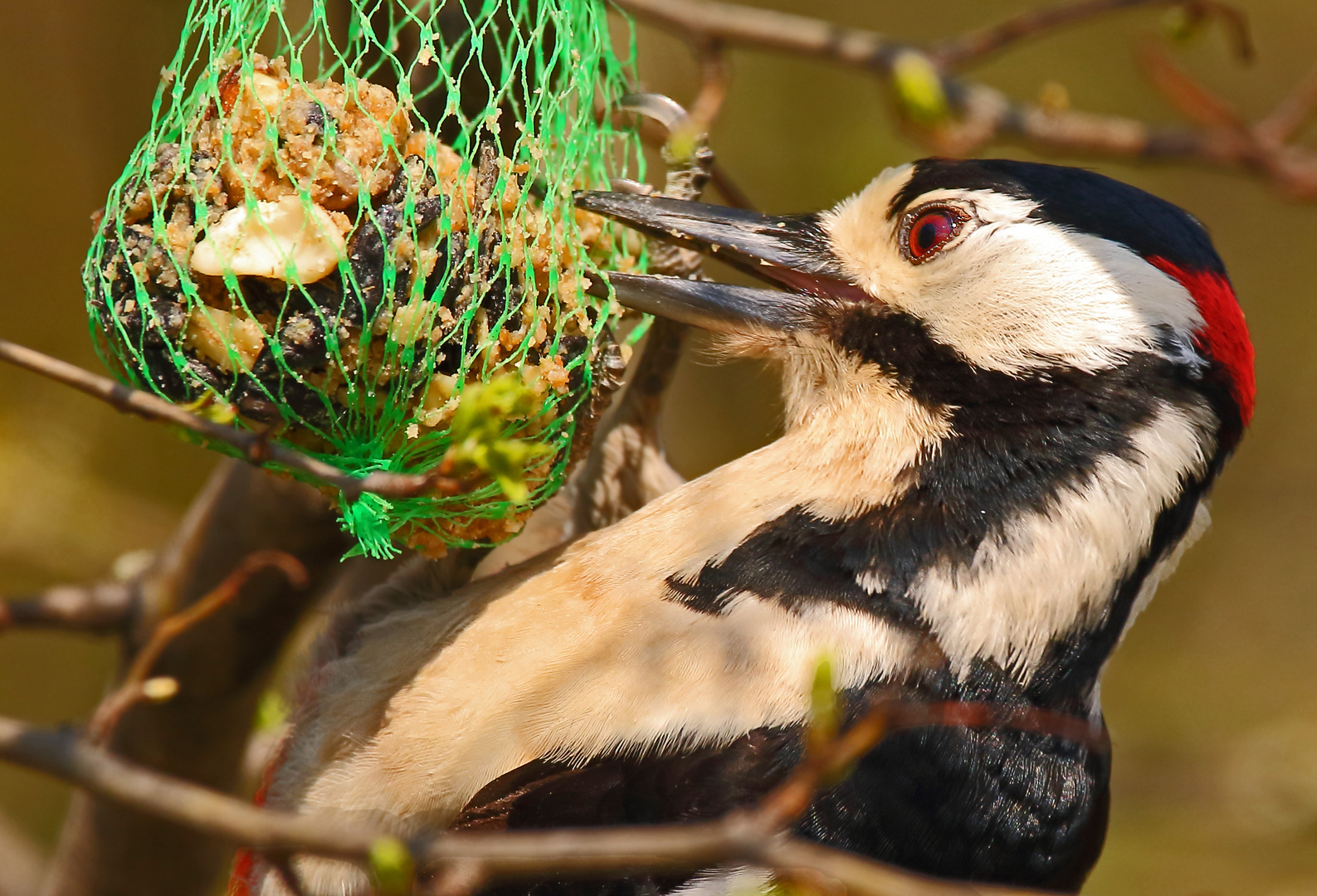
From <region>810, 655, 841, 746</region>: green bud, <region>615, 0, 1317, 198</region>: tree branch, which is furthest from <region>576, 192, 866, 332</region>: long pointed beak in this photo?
<region>810, 655, 841, 746</region>: green bud

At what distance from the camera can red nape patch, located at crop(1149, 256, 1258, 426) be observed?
7.79 feet

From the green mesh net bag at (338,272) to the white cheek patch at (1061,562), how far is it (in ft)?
2.42

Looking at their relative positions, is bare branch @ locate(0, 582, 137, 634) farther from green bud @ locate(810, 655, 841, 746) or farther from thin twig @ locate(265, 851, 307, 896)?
green bud @ locate(810, 655, 841, 746)

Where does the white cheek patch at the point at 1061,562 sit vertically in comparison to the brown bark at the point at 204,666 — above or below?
above

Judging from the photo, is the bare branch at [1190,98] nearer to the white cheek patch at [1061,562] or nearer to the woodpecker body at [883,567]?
the woodpecker body at [883,567]

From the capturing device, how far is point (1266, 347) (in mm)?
6688

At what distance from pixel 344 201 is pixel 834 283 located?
1005mm

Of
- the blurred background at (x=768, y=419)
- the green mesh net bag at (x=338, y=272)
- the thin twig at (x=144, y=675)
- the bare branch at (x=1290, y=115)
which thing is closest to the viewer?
the thin twig at (x=144, y=675)

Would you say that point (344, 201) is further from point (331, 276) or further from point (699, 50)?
point (699, 50)

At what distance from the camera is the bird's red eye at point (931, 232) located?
2510 millimetres

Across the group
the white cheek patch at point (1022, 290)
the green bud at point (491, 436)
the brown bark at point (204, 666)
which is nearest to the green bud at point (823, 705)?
the green bud at point (491, 436)

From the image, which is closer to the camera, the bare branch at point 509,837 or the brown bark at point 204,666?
the bare branch at point 509,837

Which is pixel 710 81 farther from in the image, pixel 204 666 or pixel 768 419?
pixel 204 666

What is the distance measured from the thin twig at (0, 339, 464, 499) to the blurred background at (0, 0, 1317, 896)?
1.38 m
